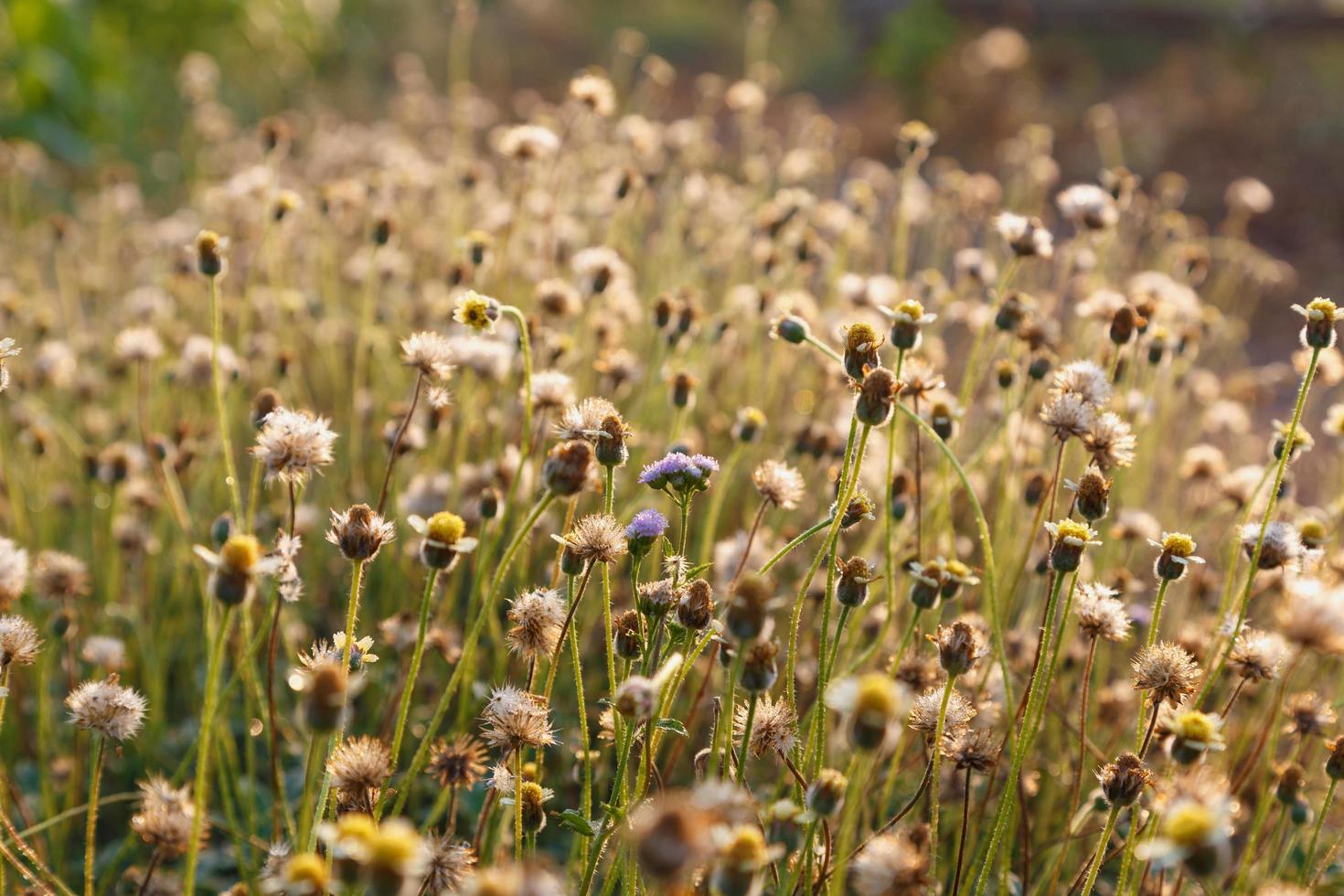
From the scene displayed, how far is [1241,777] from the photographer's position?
6.29 feet

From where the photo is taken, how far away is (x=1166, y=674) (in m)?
1.44

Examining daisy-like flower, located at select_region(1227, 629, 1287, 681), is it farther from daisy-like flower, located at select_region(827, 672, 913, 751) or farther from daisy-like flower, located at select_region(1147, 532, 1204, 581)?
daisy-like flower, located at select_region(827, 672, 913, 751)

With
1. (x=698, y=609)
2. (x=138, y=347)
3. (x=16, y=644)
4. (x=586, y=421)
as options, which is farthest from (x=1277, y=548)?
(x=138, y=347)

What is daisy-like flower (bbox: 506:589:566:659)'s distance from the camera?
148cm

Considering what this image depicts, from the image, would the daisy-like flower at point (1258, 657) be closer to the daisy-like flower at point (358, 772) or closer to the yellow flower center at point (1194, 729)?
the yellow flower center at point (1194, 729)

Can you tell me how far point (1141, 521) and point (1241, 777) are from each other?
0.73 m

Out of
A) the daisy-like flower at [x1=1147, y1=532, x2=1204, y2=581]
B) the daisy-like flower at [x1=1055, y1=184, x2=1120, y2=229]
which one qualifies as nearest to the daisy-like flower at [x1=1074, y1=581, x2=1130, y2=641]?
the daisy-like flower at [x1=1147, y1=532, x2=1204, y2=581]

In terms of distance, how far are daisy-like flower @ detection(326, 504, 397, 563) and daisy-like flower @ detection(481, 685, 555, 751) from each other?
253 millimetres

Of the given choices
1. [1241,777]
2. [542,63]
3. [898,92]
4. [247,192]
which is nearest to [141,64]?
[542,63]

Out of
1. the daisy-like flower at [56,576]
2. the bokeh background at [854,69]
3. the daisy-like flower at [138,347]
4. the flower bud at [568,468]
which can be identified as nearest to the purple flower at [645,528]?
the flower bud at [568,468]

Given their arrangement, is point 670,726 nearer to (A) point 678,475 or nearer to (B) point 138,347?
(A) point 678,475

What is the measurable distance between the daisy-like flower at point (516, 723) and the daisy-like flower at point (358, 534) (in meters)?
0.25

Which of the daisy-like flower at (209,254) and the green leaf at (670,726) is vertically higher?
the daisy-like flower at (209,254)

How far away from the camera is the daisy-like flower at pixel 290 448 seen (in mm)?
1501
